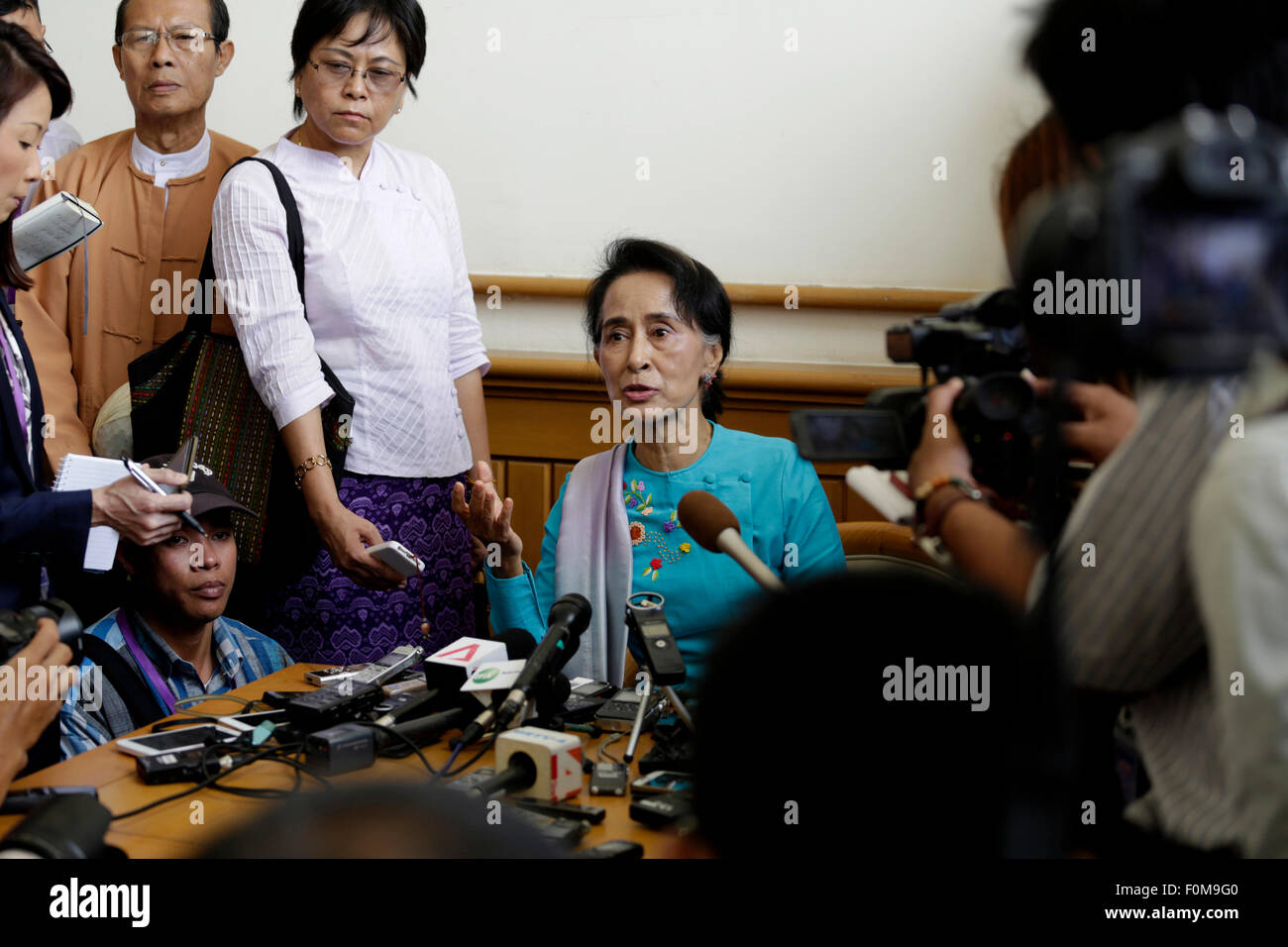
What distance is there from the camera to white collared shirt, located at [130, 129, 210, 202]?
177 centimetres

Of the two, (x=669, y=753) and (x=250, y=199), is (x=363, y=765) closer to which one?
(x=669, y=753)

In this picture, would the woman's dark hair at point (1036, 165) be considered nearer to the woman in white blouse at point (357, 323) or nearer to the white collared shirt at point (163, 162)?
the woman in white blouse at point (357, 323)

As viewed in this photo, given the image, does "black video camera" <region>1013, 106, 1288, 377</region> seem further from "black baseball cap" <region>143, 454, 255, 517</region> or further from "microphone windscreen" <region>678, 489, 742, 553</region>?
"black baseball cap" <region>143, 454, 255, 517</region>

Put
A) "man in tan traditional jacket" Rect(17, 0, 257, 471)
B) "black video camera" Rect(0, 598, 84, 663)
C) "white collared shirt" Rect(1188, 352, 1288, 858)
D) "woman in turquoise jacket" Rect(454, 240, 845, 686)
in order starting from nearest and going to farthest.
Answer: "white collared shirt" Rect(1188, 352, 1288, 858), "black video camera" Rect(0, 598, 84, 663), "woman in turquoise jacket" Rect(454, 240, 845, 686), "man in tan traditional jacket" Rect(17, 0, 257, 471)

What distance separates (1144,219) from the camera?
0.37 meters

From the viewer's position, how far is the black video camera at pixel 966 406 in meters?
0.45

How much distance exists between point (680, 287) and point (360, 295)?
18.3 inches

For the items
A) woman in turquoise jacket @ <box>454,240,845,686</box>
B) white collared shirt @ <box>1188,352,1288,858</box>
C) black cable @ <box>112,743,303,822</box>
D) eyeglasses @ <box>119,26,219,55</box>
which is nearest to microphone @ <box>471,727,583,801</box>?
black cable @ <box>112,743,303,822</box>

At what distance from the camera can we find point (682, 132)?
7.04ft

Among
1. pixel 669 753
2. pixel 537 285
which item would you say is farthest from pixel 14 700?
pixel 537 285

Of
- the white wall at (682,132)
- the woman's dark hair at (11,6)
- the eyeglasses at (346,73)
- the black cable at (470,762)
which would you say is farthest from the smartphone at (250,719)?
the woman's dark hair at (11,6)

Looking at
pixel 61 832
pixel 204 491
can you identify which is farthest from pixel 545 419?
pixel 61 832

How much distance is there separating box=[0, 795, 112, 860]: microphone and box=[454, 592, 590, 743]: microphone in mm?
416

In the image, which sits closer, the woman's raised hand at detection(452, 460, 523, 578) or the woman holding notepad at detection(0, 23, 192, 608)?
the woman holding notepad at detection(0, 23, 192, 608)
